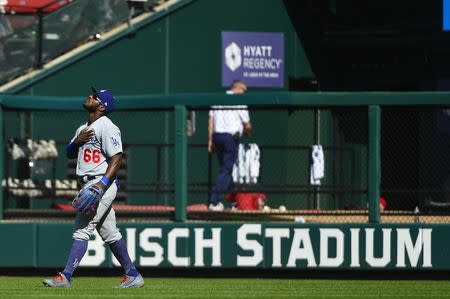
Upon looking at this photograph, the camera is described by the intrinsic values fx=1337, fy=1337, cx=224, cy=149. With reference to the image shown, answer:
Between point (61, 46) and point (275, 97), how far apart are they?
638 cm

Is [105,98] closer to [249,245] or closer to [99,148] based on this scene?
[99,148]

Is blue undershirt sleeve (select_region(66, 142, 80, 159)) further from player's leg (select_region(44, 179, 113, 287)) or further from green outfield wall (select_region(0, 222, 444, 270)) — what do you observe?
green outfield wall (select_region(0, 222, 444, 270))

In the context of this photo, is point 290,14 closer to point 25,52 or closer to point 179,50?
point 179,50

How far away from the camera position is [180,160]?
13594 mm

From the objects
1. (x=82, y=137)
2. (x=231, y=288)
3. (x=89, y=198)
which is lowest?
(x=231, y=288)

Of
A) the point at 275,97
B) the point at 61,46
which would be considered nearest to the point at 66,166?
the point at 275,97

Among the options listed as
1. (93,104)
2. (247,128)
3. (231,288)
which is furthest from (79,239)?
(247,128)

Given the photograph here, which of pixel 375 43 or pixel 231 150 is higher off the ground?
pixel 375 43

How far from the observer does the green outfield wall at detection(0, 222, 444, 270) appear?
524 inches

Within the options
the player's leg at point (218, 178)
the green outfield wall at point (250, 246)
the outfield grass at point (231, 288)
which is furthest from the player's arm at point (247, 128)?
the outfield grass at point (231, 288)

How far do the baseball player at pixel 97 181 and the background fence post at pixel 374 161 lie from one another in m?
2.72

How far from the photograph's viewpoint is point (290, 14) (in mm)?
21172

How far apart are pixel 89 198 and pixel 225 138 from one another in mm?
2758

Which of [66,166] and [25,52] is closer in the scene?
[66,166]
